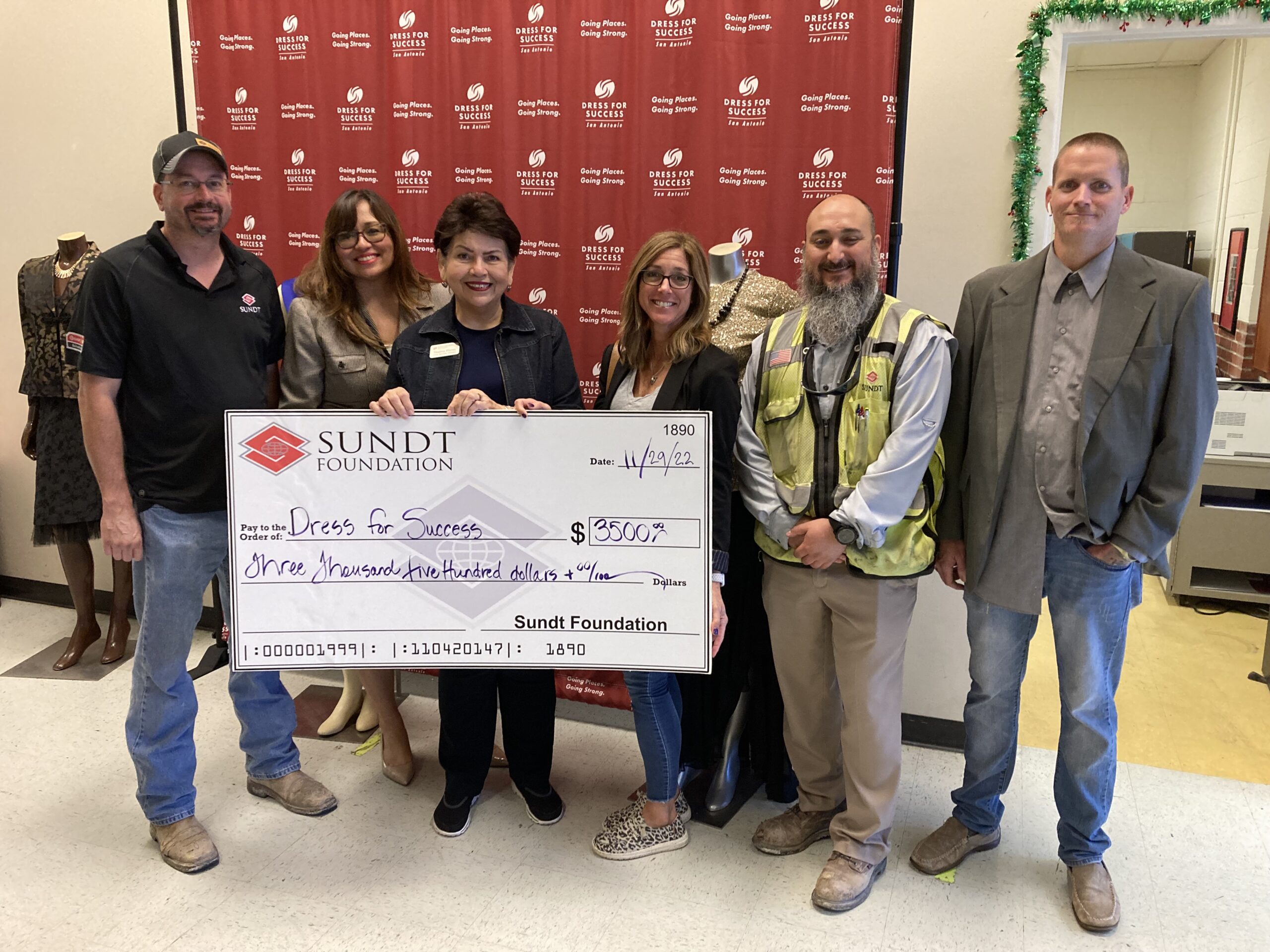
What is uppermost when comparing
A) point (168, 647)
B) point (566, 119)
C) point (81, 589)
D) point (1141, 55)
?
point (1141, 55)

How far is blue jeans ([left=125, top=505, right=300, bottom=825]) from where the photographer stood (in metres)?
2.41

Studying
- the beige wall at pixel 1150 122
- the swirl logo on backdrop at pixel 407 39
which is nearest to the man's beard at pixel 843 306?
the swirl logo on backdrop at pixel 407 39

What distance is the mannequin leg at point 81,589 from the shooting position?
3.85 m

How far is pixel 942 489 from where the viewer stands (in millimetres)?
2357

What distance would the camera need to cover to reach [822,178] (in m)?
2.93

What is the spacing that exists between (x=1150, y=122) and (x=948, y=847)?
7.59m

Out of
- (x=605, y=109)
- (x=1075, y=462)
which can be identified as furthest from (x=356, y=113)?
(x=1075, y=462)

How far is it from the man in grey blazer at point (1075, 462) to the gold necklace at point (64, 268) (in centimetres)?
332

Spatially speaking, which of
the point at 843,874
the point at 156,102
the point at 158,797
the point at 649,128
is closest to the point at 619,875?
the point at 843,874

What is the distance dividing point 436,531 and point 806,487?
95 cm

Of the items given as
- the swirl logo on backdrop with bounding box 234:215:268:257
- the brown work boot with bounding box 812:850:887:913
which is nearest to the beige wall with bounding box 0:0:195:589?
the swirl logo on backdrop with bounding box 234:215:268:257

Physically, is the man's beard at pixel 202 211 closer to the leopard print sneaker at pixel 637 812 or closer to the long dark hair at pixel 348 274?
the long dark hair at pixel 348 274

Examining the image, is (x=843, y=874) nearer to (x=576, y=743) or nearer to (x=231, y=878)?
(x=576, y=743)

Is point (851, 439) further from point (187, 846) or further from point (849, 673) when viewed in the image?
point (187, 846)
